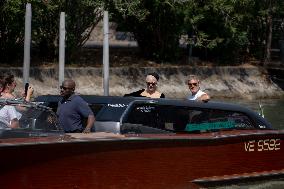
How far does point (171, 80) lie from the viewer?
29.2m

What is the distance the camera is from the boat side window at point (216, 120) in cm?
1019

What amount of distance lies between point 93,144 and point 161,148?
3.41ft

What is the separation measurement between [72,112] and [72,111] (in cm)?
2

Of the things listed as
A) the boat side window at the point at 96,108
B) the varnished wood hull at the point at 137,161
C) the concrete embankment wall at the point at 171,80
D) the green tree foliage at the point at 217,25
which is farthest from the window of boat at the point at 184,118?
the green tree foliage at the point at 217,25

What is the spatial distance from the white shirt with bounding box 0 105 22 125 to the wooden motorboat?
19cm

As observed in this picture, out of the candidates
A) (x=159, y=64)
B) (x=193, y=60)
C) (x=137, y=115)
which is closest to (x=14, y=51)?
(x=159, y=64)

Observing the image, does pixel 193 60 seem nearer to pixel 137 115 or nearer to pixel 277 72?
pixel 277 72

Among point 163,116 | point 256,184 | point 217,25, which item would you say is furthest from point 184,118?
point 217,25

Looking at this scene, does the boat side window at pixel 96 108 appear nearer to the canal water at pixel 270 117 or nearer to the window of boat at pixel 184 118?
the window of boat at pixel 184 118

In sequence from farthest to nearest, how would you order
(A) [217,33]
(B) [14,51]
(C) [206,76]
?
(A) [217,33] → (C) [206,76] → (B) [14,51]

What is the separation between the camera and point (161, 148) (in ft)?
31.1

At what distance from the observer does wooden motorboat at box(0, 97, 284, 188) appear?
8.57m

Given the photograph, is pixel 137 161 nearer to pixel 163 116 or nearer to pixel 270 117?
pixel 163 116

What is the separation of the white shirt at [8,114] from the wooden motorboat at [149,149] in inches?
7.6
